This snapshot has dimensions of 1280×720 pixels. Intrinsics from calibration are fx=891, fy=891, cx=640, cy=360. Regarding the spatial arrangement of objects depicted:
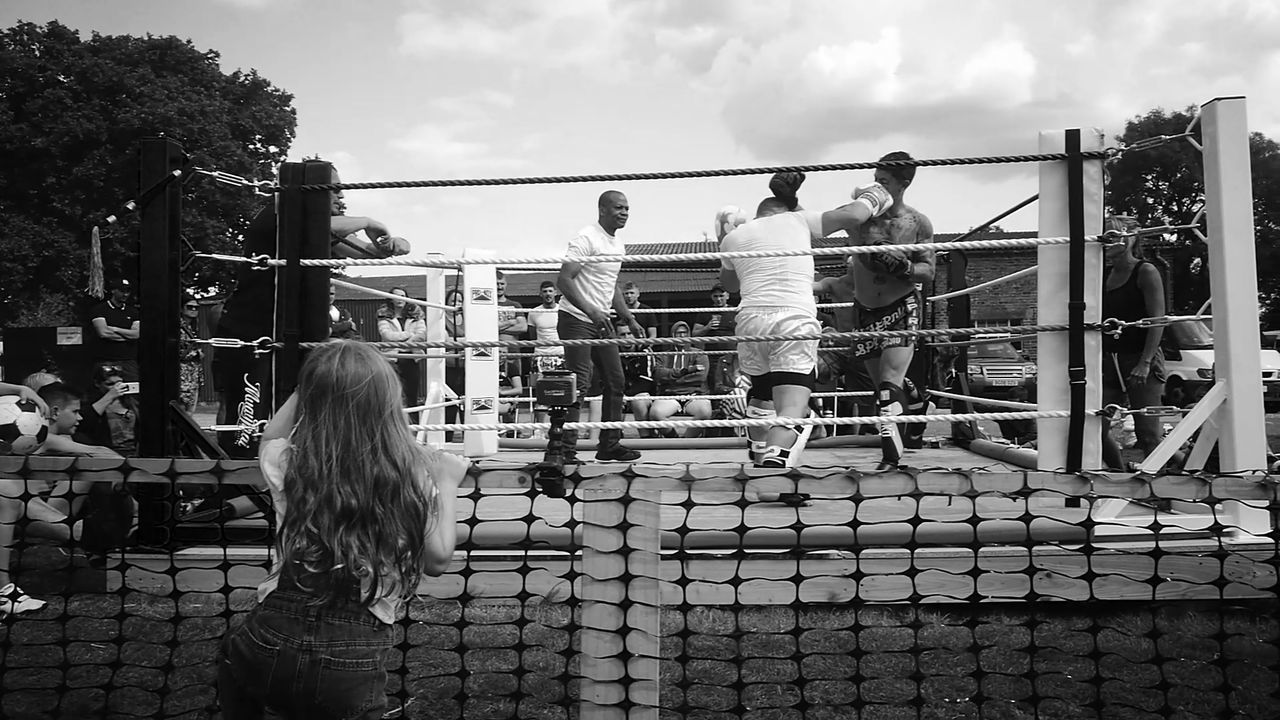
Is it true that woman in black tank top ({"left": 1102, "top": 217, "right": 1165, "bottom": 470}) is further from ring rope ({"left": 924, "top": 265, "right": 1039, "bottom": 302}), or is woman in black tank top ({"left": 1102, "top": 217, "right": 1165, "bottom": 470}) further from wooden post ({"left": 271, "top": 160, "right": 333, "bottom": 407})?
wooden post ({"left": 271, "top": 160, "right": 333, "bottom": 407})

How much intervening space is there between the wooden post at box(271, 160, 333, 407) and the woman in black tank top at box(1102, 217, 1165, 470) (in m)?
3.80

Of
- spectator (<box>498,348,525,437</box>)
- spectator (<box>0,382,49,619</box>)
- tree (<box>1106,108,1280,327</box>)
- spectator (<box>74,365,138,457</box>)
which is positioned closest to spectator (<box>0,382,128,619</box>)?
spectator (<box>0,382,49,619</box>)

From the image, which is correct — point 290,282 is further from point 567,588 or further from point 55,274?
point 55,274

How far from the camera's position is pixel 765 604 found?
260 centimetres

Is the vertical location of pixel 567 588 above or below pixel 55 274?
below

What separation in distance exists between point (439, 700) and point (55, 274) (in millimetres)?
29619

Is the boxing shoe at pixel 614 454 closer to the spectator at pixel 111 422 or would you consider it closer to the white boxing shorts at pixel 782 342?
the white boxing shorts at pixel 782 342

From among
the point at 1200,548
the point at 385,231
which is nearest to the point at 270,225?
the point at 385,231

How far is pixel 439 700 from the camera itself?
8.23 ft

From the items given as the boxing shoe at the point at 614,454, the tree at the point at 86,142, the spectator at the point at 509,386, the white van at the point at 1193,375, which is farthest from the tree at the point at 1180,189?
the boxing shoe at the point at 614,454

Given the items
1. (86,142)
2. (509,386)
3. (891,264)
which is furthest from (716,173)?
(86,142)

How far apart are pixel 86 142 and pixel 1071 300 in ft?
106

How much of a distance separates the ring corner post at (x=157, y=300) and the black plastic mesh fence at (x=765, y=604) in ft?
0.75

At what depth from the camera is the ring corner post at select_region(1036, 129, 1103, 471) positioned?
3.00 metres
